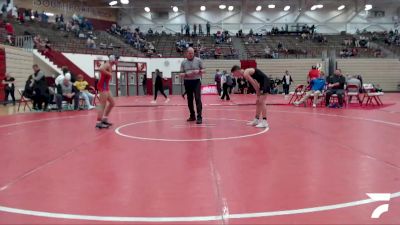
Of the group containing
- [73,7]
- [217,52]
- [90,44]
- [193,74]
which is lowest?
[193,74]

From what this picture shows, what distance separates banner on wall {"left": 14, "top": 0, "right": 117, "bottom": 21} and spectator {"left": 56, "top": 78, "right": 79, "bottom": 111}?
82.2 ft

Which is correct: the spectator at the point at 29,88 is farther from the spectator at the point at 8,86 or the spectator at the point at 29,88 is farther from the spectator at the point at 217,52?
the spectator at the point at 217,52

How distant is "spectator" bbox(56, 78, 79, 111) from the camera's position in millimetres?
15336

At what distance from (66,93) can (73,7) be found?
29666 mm

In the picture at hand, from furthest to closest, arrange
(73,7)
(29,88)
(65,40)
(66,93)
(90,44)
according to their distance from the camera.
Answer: (73,7)
(90,44)
(65,40)
(66,93)
(29,88)

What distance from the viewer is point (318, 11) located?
1950 inches

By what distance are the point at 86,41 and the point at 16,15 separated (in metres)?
6.14

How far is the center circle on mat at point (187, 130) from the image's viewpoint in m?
7.81

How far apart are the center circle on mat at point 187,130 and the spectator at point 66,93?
5.91 metres

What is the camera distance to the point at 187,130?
8898 mm

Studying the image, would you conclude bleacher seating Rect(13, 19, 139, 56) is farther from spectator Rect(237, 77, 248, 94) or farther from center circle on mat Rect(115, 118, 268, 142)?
center circle on mat Rect(115, 118, 268, 142)

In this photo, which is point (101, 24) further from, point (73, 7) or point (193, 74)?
point (193, 74)

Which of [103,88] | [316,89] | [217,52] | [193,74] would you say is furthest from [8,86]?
[217,52]

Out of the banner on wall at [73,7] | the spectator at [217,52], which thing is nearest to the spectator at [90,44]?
the banner on wall at [73,7]
